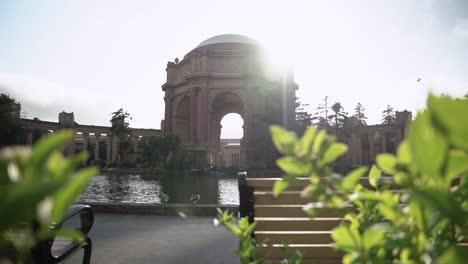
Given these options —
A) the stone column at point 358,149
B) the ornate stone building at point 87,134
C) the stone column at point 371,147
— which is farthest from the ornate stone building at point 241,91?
the stone column at point 371,147

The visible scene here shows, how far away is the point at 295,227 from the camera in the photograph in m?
1.46

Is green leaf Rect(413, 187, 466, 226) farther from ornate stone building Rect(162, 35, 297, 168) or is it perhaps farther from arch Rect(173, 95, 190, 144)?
arch Rect(173, 95, 190, 144)

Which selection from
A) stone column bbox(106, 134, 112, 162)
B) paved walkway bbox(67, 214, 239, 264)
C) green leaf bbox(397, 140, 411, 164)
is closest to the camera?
green leaf bbox(397, 140, 411, 164)

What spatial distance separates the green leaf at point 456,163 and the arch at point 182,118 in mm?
39642

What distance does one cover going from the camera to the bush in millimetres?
267

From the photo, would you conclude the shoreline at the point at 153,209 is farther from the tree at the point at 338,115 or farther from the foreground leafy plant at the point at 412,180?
the tree at the point at 338,115

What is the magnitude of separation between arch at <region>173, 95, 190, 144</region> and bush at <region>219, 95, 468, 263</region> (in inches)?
1554

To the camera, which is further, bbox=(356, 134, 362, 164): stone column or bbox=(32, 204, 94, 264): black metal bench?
bbox=(356, 134, 362, 164): stone column

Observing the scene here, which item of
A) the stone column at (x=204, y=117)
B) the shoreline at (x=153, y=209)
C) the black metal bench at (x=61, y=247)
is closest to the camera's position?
the black metal bench at (x=61, y=247)

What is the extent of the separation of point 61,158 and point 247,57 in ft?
121

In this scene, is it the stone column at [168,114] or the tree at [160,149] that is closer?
the tree at [160,149]

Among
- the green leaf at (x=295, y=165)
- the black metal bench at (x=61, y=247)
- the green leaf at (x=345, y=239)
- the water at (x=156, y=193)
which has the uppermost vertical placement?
the green leaf at (x=295, y=165)

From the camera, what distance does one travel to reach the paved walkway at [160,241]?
3.32m

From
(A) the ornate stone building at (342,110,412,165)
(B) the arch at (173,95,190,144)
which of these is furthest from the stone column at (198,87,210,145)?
Result: (A) the ornate stone building at (342,110,412,165)
